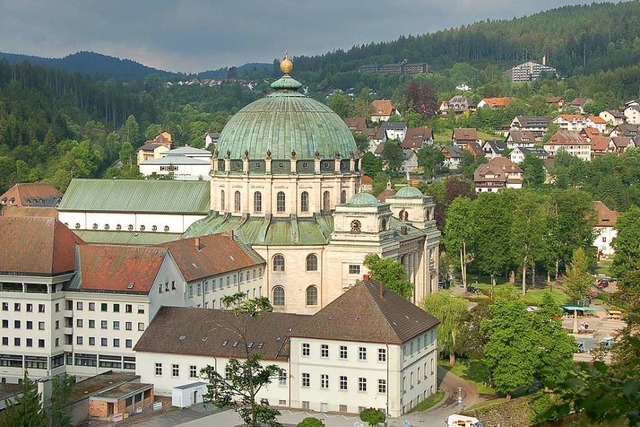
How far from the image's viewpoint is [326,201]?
297 ft

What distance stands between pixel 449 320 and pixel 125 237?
32919 mm

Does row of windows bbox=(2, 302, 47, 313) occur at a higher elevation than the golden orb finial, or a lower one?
lower

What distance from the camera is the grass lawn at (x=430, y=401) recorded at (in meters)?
63.1

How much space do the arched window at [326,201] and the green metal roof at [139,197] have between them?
1062 centimetres

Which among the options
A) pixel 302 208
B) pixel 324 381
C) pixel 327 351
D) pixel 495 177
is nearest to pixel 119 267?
pixel 327 351

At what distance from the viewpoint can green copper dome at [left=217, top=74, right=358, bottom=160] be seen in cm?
8938

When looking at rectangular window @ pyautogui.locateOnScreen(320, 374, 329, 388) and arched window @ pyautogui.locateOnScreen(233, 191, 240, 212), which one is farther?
arched window @ pyautogui.locateOnScreen(233, 191, 240, 212)

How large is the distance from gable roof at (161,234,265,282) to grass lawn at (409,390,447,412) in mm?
18470

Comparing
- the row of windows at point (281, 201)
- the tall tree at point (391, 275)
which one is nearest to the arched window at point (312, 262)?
the row of windows at point (281, 201)

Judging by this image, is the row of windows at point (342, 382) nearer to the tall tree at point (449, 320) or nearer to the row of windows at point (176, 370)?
the row of windows at point (176, 370)

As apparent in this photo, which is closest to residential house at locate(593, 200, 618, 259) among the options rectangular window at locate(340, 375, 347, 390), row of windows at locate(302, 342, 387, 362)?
row of windows at locate(302, 342, 387, 362)

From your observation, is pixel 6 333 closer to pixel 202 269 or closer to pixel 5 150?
pixel 202 269

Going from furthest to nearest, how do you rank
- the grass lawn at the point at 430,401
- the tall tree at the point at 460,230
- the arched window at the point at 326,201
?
the tall tree at the point at 460,230
the arched window at the point at 326,201
the grass lawn at the point at 430,401

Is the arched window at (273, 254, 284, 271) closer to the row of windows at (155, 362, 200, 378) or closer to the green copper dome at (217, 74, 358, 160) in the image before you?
the green copper dome at (217, 74, 358, 160)
